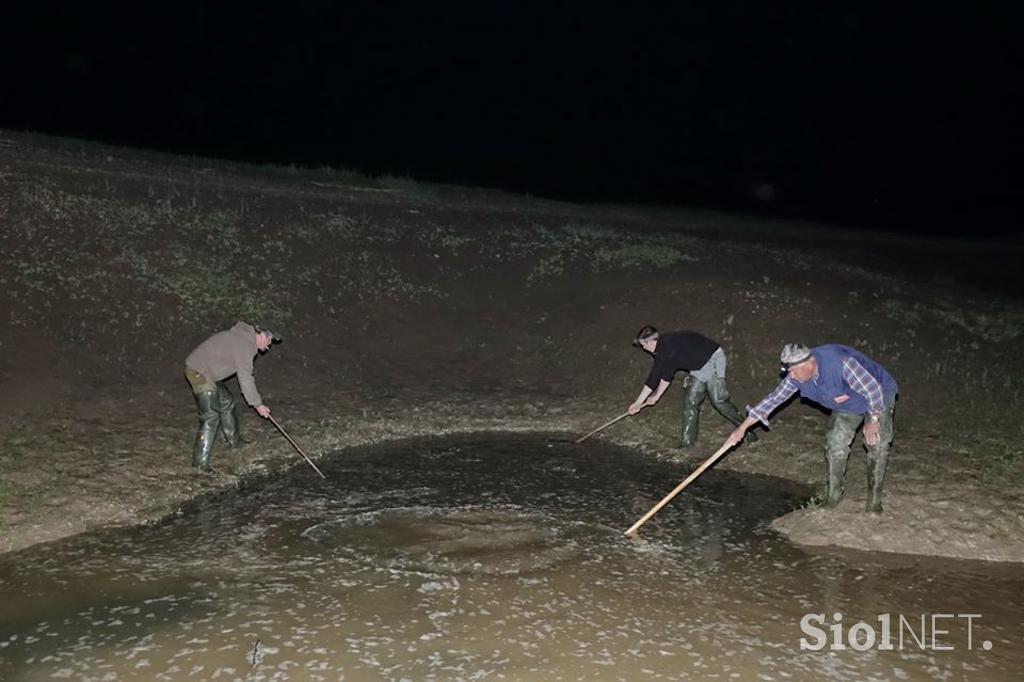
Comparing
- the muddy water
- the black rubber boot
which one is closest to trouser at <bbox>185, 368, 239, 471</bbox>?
the muddy water

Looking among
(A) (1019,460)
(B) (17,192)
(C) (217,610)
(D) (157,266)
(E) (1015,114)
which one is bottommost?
(C) (217,610)

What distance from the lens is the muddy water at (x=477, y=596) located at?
6.71m

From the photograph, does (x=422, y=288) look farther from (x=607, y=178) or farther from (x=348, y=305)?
(x=607, y=178)

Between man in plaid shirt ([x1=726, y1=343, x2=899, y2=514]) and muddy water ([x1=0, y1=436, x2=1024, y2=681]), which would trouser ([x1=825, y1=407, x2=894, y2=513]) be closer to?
man in plaid shirt ([x1=726, y1=343, x2=899, y2=514])

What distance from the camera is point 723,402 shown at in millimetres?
12234

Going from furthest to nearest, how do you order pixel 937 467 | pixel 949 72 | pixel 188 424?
pixel 949 72
pixel 188 424
pixel 937 467

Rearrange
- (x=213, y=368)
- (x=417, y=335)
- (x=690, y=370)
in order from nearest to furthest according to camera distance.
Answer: (x=213, y=368) → (x=690, y=370) → (x=417, y=335)

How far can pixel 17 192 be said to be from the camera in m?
16.7

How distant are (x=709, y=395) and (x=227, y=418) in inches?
258

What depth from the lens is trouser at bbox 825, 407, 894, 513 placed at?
922 cm

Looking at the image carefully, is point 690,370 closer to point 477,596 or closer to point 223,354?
point 477,596

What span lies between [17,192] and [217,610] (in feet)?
41.8

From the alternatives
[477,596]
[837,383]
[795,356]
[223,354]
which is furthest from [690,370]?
[223,354]

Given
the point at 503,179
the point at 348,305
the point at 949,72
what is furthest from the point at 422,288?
the point at 949,72
